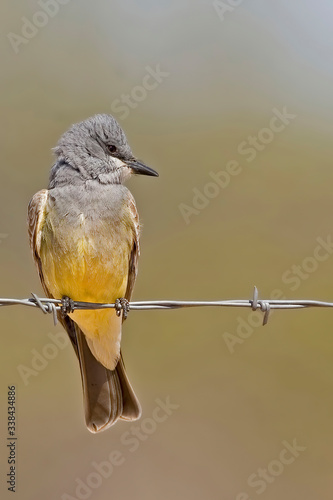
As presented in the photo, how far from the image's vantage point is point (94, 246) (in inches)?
180

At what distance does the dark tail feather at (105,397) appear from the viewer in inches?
187

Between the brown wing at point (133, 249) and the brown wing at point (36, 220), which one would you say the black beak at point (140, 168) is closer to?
the brown wing at point (133, 249)

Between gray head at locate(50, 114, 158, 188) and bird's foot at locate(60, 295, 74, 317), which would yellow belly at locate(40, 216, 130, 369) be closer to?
bird's foot at locate(60, 295, 74, 317)

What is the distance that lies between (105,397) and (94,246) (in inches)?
39.5

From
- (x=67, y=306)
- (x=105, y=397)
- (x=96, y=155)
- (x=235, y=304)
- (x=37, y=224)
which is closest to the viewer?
(x=235, y=304)

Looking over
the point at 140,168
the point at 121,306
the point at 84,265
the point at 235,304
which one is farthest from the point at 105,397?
the point at 140,168

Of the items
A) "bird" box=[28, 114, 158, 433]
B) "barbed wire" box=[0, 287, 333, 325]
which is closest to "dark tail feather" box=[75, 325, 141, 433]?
"bird" box=[28, 114, 158, 433]

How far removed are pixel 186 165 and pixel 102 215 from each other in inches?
191

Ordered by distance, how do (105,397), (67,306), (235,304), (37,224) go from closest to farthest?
(235,304)
(67,306)
(37,224)
(105,397)

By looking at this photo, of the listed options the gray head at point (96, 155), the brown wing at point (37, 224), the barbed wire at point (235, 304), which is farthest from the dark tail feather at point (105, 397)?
the gray head at point (96, 155)

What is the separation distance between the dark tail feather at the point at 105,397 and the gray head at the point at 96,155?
123cm

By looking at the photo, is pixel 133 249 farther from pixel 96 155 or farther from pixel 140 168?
pixel 96 155

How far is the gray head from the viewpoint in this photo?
4.87 m

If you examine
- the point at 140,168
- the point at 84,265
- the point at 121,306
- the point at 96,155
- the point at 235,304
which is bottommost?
the point at 235,304
